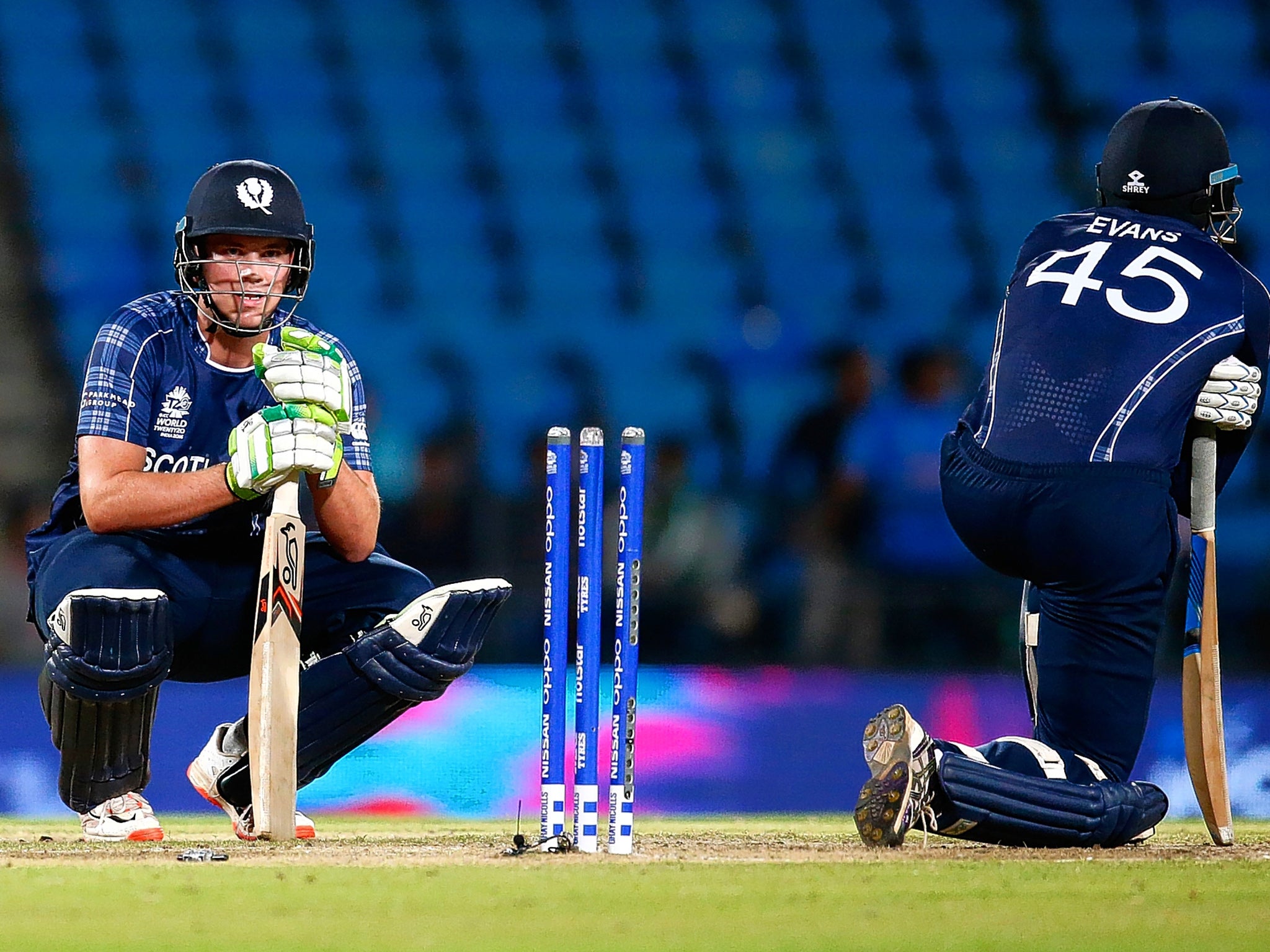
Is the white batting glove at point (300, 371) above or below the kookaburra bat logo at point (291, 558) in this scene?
above

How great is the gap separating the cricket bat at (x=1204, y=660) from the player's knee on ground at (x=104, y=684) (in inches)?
75.6

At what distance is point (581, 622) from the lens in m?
3.31

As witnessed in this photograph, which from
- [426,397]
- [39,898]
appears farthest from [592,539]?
[426,397]

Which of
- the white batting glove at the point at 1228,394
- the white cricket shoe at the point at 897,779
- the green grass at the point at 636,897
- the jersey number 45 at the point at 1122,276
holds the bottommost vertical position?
the green grass at the point at 636,897

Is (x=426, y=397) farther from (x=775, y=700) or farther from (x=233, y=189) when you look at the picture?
(x=233, y=189)

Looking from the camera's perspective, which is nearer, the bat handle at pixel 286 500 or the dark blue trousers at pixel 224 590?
the bat handle at pixel 286 500

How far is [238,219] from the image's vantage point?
3666 mm

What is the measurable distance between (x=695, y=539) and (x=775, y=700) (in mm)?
1253

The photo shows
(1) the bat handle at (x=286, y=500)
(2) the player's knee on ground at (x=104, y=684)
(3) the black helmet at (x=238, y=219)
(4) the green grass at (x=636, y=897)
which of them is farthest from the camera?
(3) the black helmet at (x=238, y=219)

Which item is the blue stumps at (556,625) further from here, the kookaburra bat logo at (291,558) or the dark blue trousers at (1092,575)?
the dark blue trousers at (1092,575)

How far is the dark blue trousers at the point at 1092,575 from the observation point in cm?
346

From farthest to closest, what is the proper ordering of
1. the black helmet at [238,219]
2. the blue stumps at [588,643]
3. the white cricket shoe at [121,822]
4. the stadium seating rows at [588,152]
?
the stadium seating rows at [588,152], the black helmet at [238,219], the white cricket shoe at [121,822], the blue stumps at [588,643]

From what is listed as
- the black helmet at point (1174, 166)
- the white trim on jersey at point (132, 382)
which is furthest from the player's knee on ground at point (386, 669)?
the black helmet at point (1174, 166)

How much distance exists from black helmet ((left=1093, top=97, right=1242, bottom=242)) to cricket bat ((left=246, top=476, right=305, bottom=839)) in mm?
1741
